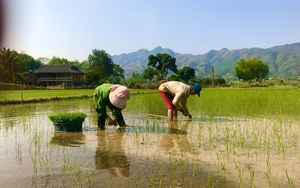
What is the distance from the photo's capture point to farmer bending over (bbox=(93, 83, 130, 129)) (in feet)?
17.9

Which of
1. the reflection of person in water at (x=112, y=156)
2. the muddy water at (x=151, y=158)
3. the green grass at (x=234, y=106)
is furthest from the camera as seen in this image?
the green grass at (x=234, y=106)

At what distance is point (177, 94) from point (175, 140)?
2.02 meters

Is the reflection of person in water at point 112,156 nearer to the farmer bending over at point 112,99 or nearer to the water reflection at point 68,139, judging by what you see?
the water reflection at point 68,139

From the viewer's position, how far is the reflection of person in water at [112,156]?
11.2 ft

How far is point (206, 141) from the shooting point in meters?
4.88

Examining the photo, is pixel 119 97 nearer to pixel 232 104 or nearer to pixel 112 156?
pixel 112 156

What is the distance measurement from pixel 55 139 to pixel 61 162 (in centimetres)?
157

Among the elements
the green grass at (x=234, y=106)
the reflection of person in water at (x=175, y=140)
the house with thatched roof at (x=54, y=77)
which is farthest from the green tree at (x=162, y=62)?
the reflection of person in water at (x=175, y=140)

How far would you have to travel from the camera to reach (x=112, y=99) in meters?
5.50

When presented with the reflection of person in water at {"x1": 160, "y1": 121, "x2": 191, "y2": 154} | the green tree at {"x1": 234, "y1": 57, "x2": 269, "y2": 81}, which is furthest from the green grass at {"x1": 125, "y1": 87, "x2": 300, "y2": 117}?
the green tree at {"x1": 234, "y1": 57, "x2": 269, "y2": 81}

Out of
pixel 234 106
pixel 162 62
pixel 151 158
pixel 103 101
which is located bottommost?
pixel 151 158

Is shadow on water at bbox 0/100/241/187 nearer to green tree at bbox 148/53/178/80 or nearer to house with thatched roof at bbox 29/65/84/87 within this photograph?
house with thatched roof at bbox 29/65/84/87

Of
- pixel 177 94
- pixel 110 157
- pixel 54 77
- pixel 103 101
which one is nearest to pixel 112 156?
pixel 110 157

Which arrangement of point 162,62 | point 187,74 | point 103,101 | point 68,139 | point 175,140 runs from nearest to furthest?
point 175,140 < point 68,139 < point 103,101 < point 187,74 < point 162,62
